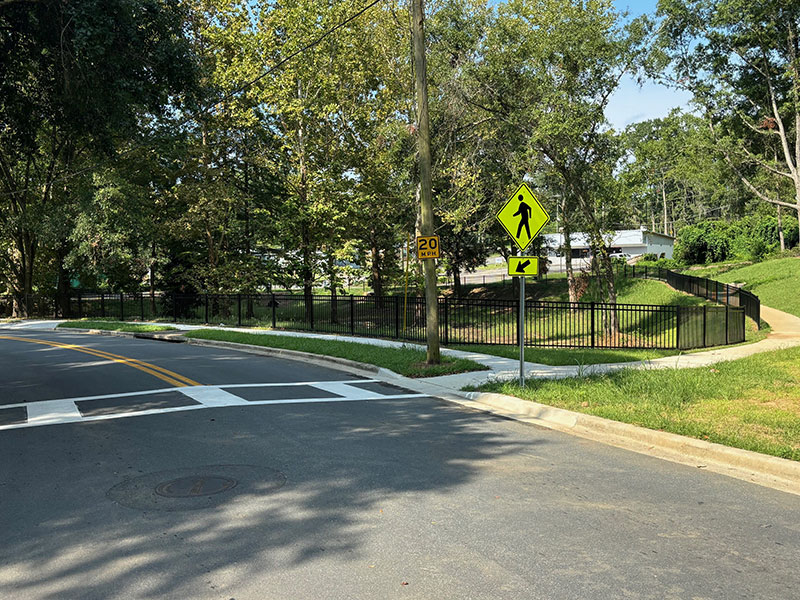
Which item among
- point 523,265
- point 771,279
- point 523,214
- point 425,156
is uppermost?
point 425,156

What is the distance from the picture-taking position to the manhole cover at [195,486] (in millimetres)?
5252

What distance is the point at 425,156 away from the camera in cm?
1279

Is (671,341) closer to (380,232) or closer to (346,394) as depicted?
(346,394)

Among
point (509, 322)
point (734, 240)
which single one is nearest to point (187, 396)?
point (509, 322)

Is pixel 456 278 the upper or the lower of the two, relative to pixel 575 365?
upper

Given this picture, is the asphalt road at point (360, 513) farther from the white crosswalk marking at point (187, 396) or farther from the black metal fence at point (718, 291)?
the black metal fence at point (718, 291)

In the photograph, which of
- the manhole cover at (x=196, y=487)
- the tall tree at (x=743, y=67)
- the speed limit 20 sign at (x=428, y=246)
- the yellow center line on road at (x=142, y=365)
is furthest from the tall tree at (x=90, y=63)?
the tall tree at (x=743, y=67)

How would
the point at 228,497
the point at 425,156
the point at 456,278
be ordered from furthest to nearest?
the point at 456,278 → the point at 425,156 → the point at 228,497

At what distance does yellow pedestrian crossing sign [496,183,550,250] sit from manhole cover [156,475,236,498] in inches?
250

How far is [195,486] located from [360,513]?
1.63m

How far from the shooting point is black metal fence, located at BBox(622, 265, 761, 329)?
918 inches

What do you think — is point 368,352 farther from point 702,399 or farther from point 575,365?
point 702,399

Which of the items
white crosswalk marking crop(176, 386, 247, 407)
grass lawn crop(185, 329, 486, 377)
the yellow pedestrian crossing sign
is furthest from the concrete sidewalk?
white crosswalk marking crop(176, 386, 247, 407)

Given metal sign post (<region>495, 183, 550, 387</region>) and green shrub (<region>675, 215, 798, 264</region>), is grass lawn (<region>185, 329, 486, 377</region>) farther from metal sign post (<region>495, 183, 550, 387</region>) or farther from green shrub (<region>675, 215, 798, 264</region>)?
green shrub (<region>675, 215, 798, 264</region>)
